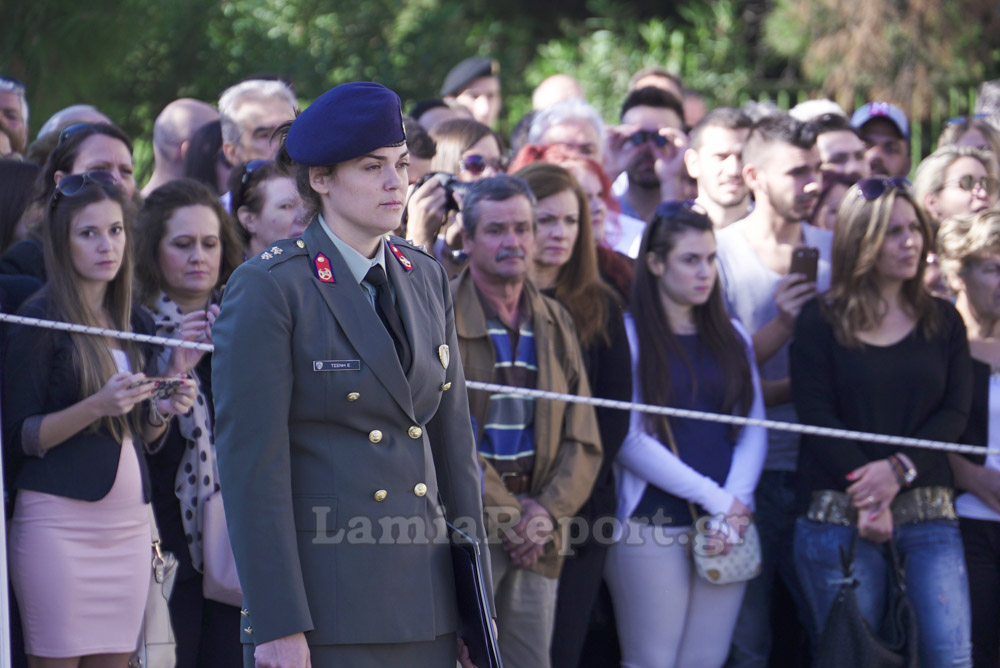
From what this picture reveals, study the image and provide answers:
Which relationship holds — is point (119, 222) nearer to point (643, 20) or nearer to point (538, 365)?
point (538, 365)

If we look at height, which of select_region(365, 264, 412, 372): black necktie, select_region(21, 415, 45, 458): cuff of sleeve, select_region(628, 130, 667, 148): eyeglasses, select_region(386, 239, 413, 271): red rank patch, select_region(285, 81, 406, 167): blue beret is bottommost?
select_region(21, 415, 45, 458): cuff of sleeve

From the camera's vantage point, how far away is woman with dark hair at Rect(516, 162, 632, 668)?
4.40 metres

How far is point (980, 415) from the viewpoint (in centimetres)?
485

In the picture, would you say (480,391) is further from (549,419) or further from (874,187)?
(874,187)

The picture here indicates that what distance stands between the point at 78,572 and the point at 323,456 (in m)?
1.34

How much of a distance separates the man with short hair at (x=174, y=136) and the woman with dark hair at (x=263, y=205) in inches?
44.8

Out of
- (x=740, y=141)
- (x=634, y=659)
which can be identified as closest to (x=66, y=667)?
(x=634, y=659)

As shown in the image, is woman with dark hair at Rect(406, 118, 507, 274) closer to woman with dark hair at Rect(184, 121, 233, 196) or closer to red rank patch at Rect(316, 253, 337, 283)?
woman with dark hair at Rect(184, 121, 233, 196)

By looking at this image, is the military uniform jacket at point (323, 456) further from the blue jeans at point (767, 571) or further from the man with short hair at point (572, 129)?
the man with short hair at point (572, 129)

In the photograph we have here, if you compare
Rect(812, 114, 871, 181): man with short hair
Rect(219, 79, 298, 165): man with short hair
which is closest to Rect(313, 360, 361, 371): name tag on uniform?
Rect(219, 79, 298, 165): man with short hair

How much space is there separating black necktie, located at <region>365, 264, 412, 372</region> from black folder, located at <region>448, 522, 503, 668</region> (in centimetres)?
41

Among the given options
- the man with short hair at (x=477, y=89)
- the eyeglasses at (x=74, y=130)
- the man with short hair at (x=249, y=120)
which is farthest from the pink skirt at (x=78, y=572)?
the man with short hair at (x=477, y=89)

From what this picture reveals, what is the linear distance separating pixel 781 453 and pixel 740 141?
5.28 feet

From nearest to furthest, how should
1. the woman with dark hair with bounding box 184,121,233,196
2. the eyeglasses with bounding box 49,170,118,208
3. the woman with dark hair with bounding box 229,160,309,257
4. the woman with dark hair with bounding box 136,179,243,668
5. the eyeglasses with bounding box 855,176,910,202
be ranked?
1. the eyeglasses with bounding box 49,170,118,208
2. the woman with dark hair with bounding box 136,179,243,668
3. the woman with dark hair with bounding box 229,160,309,257
4. the eyeglasses with bounding box 855,176,910,202
5. the woman with dark hair with bounding box 184,121,233,196
